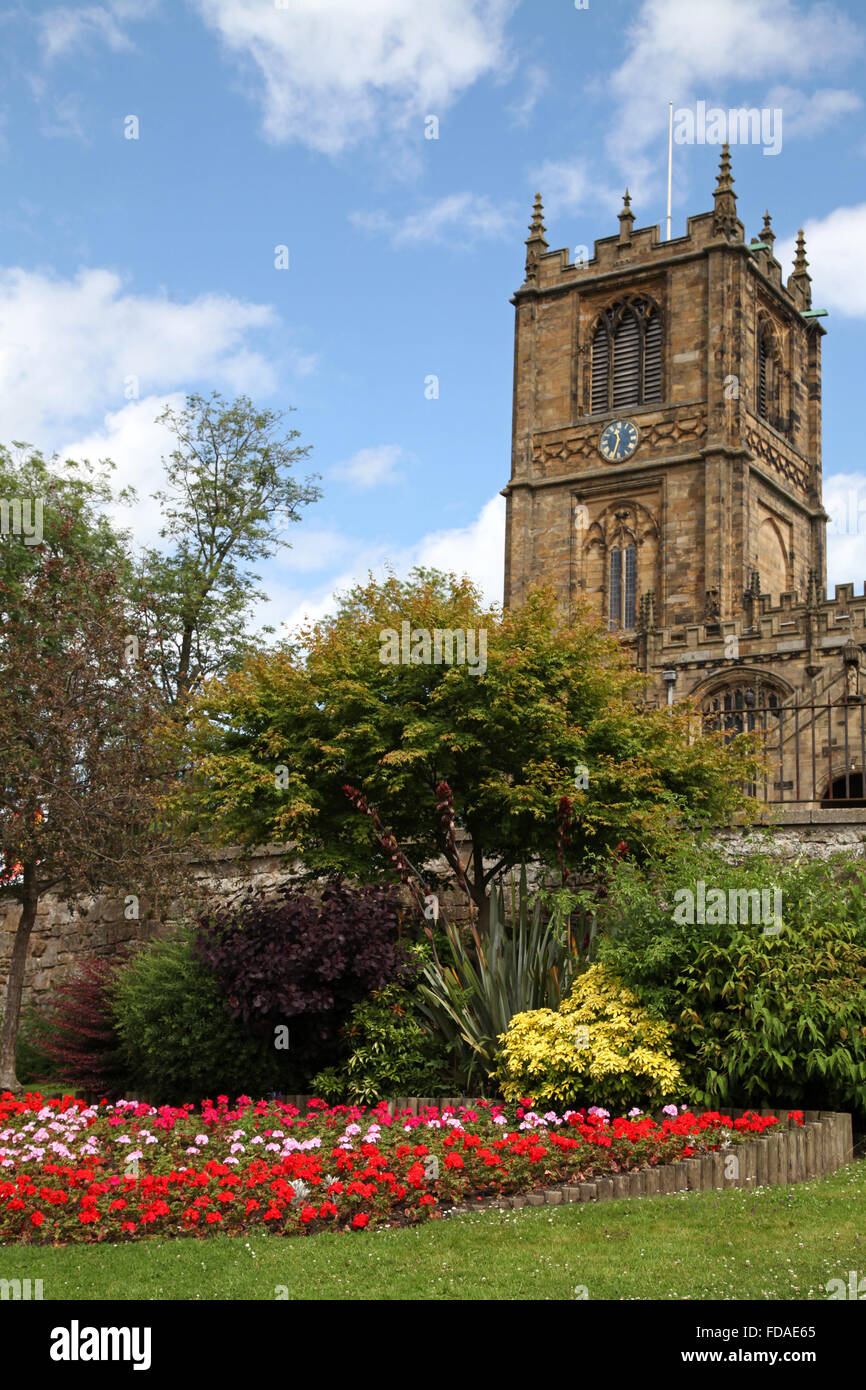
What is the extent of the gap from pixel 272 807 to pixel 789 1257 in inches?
327

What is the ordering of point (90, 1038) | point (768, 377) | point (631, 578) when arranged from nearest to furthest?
point (90, 1038) → point (631, 578) → point (768, 377)

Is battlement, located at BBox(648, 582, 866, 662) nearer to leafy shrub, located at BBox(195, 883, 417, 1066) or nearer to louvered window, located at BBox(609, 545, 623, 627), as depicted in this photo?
louvered window, located at BBox(609, 545, 623, 627)

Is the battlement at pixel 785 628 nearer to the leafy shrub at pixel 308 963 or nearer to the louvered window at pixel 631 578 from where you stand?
the louvered window at pixel 631 578

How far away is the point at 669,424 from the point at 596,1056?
43475 millimetres

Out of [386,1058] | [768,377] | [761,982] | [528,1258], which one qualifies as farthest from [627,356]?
[528,1258]

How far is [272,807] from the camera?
1363 centimetres

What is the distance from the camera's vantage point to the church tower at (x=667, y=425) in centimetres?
4834

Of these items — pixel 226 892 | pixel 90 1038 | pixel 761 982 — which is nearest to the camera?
pixel 761 982

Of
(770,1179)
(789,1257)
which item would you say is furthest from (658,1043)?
(789,1257)

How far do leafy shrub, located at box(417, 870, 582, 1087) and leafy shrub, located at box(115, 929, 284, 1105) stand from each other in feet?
5.11

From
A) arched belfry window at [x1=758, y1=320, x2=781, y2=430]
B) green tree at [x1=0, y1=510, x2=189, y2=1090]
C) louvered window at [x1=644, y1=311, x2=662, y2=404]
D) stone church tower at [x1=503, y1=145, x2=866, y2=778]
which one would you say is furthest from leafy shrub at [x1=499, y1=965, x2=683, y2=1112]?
arched belfry window at [x1=758, y1=320, x2=781, y2=430]

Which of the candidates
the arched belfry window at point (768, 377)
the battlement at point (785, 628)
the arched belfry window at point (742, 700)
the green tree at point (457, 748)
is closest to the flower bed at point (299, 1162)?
the green tree at point (457, 748)

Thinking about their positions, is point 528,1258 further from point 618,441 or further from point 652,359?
point 652,359

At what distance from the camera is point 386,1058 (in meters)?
11.3
